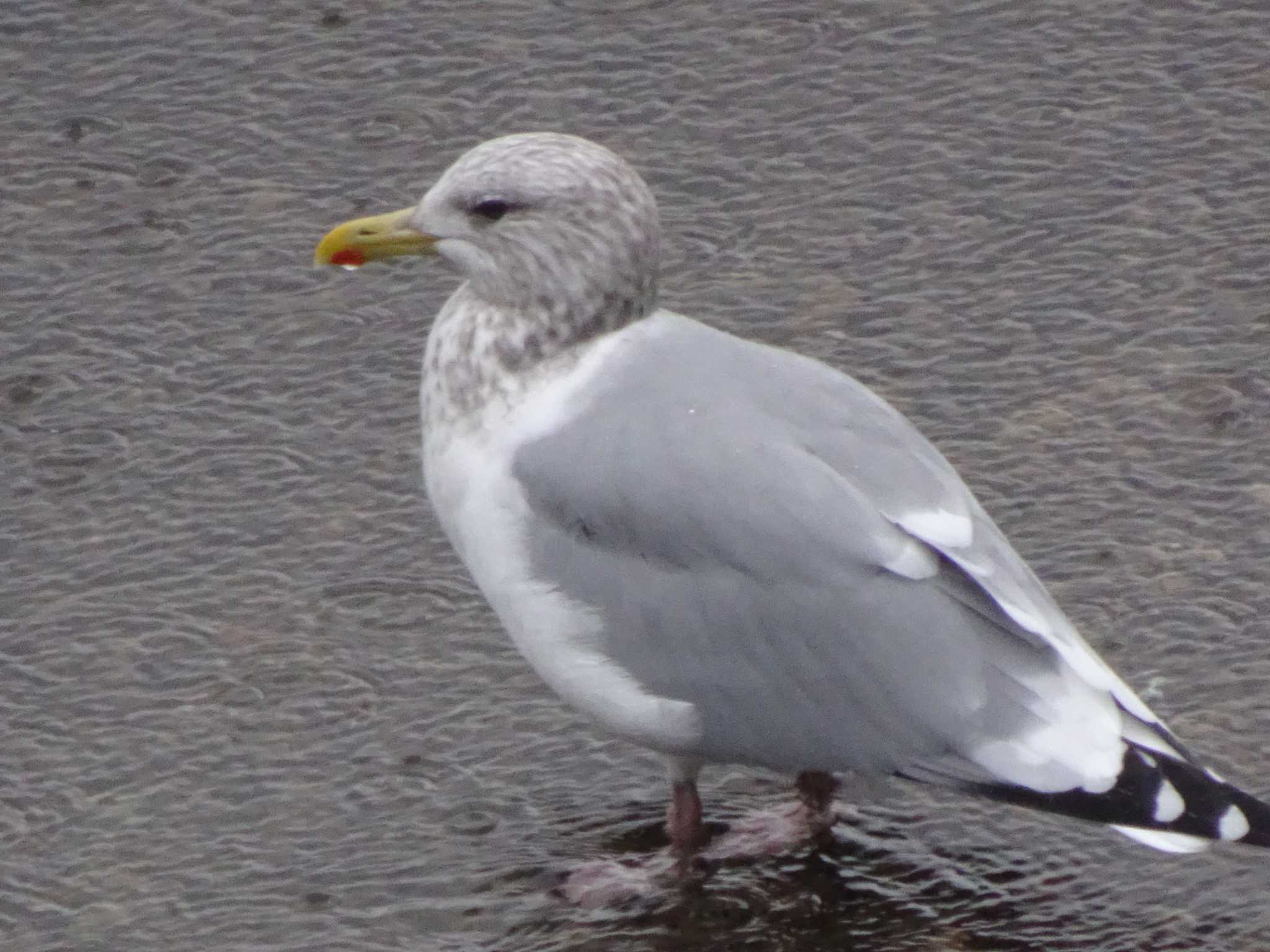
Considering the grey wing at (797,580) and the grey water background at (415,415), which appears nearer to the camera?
the grey wing at (797,580)

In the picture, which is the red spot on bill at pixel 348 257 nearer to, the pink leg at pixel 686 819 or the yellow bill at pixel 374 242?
the yellow bill at pixel 374 242

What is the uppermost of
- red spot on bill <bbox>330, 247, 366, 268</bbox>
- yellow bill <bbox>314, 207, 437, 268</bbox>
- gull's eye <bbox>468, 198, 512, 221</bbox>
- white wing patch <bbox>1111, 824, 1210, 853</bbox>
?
gull's eye <bbox>468, 198, 512, 221</bbox>

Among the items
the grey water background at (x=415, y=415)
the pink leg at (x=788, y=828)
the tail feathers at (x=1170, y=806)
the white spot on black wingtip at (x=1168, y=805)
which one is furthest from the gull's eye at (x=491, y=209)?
the white spot on black wingtip at (x=1168, y=805)

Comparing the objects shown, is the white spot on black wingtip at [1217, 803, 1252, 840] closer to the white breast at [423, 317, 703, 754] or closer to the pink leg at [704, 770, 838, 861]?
the pink leg at [704, 770, 838, 861]

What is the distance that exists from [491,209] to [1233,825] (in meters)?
1.52

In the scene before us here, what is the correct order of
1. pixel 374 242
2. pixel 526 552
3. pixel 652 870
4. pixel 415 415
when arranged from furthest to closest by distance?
pixel 415 415 → pixel 374 242 → pixel 652 870 → pixel 526 552

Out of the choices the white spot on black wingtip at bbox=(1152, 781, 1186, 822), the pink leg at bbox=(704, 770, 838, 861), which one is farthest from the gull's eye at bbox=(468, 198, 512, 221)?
the white spot on black wingtip at bbox=(1152, 781, 1186, 822)

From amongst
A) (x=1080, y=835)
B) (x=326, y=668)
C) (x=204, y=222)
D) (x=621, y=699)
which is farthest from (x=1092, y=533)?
(x=204, y=222)

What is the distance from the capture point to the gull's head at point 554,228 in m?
3.89

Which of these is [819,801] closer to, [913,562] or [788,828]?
[788,828]

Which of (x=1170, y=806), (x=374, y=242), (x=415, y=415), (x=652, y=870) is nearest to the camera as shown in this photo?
(x=1170, y=806)

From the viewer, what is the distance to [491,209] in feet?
13.0

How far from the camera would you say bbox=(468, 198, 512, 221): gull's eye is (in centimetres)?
393

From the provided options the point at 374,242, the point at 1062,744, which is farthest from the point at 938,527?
the point at 374,242
